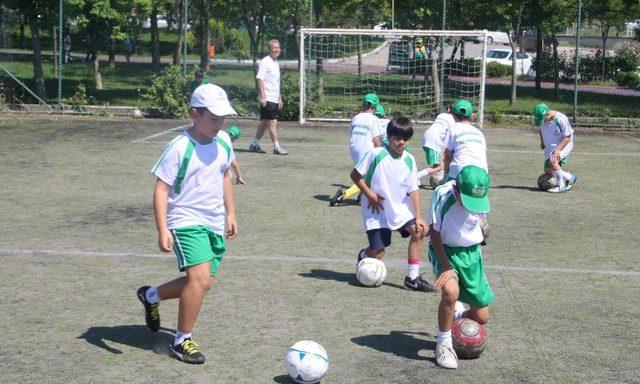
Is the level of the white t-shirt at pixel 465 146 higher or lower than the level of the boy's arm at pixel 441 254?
higher

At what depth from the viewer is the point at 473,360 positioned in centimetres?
659

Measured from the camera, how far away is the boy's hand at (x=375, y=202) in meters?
8.30

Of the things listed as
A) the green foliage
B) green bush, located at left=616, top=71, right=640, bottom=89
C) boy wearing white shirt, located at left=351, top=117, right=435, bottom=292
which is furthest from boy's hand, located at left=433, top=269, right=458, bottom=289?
green bush, located at left=616, top=71, right=640, bottom=89

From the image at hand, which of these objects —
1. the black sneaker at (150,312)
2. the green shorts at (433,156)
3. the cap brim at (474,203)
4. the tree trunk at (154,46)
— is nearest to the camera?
the cap brim at (474,203)

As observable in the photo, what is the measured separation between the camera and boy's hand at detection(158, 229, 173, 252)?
6023 millimetres

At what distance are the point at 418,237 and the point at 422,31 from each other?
1672cm

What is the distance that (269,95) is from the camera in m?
17.9

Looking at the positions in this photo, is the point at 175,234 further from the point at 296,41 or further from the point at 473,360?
the point at 296,41

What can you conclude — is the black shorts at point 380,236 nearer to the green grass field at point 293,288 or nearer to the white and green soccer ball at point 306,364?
the green grass field at point 293,288

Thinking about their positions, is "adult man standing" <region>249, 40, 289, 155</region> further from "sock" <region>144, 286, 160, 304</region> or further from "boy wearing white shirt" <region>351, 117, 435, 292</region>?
"sock" <region>144, 286, 160, 304</region>

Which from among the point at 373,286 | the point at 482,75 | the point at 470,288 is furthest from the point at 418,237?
the point at 482,75

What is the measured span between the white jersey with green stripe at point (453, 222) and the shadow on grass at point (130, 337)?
213 centimetres

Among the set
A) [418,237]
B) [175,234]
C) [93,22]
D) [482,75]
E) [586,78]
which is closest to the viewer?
[175,234]

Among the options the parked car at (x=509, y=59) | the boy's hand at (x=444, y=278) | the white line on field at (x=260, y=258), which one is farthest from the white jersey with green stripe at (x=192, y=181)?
the parked car at (x=509, y=59)
